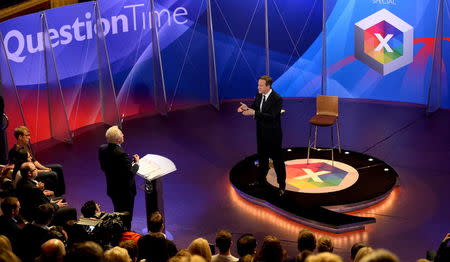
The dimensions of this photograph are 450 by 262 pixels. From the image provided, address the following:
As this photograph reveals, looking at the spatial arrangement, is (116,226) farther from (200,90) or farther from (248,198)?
(200,90)

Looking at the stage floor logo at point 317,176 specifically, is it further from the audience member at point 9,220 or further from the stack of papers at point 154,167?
the audience member at point 9,220

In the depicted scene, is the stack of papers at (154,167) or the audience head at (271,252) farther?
the stack of papers at (154,167)

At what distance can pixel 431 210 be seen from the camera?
7.60m

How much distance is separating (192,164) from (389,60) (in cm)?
460

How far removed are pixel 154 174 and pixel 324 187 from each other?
2.68 meters

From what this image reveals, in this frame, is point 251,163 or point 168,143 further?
point 168,143

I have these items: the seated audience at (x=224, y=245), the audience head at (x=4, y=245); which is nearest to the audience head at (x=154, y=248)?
the seated audience at (x=224, y=245)

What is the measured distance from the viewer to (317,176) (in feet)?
27.9

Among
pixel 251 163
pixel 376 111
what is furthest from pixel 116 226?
pixel 376 111

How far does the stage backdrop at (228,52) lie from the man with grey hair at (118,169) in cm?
365

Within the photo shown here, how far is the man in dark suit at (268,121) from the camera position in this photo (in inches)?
297

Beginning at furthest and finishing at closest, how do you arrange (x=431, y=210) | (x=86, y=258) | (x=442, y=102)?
(x=442, y=102)
(x=431, y=210)
(x=86, y=258)

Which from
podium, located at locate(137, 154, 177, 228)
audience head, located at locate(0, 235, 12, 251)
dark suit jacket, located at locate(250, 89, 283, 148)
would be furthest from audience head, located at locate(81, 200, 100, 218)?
dark suit jacket, located at locate(250, 89, 283, 148)

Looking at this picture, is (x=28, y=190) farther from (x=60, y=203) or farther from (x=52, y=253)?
(x=52, y=253)
